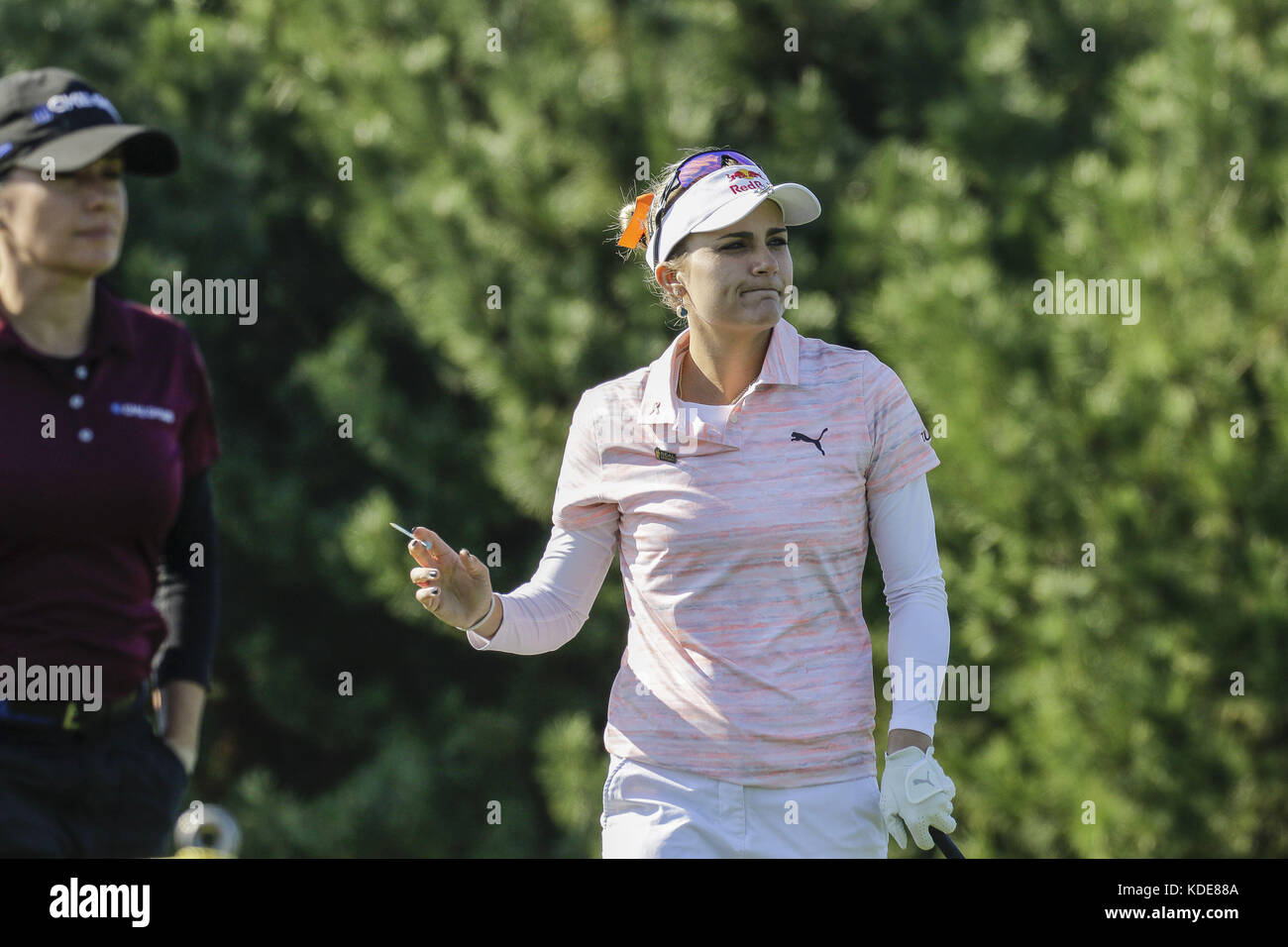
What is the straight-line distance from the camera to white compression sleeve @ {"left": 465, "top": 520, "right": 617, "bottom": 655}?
9.37 feet

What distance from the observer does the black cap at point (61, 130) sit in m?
2.66

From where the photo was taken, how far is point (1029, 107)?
736 centimetres

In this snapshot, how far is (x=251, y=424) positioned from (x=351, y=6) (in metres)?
Answer: 2.24

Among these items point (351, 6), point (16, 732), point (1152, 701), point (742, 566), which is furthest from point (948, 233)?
point (16, 732)

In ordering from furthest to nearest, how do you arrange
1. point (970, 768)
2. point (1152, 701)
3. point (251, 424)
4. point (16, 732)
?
point (251, 424), point (970, 768), point (1152, 701), point (16, 732)

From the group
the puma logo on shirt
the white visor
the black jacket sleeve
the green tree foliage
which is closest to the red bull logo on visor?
the white visor

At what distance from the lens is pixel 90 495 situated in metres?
2.64

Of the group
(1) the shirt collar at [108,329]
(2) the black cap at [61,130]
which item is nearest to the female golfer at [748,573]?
(1) the shirt collar at [108,329]

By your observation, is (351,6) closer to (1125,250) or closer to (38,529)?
(1125,250)

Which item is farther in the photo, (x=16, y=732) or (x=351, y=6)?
(x=351, y=6)

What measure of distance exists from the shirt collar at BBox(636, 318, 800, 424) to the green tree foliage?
4041mm

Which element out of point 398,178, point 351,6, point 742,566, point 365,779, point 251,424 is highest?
point 351,6

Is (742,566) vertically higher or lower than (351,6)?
lower

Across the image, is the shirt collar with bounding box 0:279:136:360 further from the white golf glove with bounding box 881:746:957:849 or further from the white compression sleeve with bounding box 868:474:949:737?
the white golf glove with bounding box 881:746:957:849
